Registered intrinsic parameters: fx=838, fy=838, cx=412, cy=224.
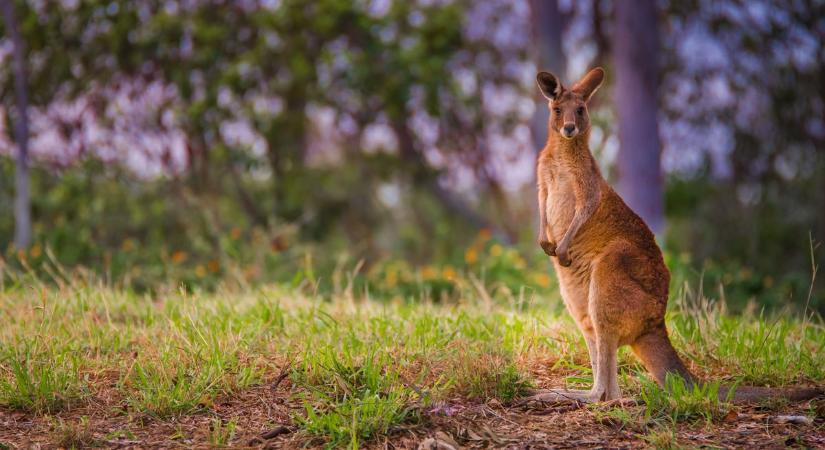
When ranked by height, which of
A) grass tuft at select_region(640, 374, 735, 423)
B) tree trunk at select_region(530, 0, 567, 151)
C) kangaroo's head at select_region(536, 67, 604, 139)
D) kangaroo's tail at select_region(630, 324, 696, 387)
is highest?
tree trunk at select_region(530, 0, 567, 151)

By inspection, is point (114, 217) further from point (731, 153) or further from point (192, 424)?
point (731, 153)

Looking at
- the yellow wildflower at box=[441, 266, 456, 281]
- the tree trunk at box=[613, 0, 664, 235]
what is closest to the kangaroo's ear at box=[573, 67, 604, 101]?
the yellow wildflower at box=[441, 266, 456, 281]

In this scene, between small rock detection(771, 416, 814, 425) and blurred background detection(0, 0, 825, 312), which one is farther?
blurred background detection(0, 0, 825, 312)

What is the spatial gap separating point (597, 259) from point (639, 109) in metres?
5.95

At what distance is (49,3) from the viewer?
10828 millimetres

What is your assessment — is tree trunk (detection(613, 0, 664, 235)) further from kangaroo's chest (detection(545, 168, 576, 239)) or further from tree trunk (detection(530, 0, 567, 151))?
kangaroo's chest (detection(545, 168, 576, 239))

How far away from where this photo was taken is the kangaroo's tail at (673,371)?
12.0 feet

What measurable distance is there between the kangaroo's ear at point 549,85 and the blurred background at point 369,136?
3.98 metres

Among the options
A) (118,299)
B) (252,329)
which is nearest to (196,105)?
(118,299)

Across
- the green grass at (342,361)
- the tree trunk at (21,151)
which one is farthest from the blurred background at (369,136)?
the green grass at (342,361)

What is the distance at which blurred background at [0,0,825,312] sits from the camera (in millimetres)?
9250

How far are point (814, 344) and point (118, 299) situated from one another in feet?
14.8

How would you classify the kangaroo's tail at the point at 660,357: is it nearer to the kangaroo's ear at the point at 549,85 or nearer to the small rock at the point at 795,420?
the small rock at the point at 795,420

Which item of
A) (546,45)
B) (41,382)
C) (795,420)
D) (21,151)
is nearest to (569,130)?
(795,420)
